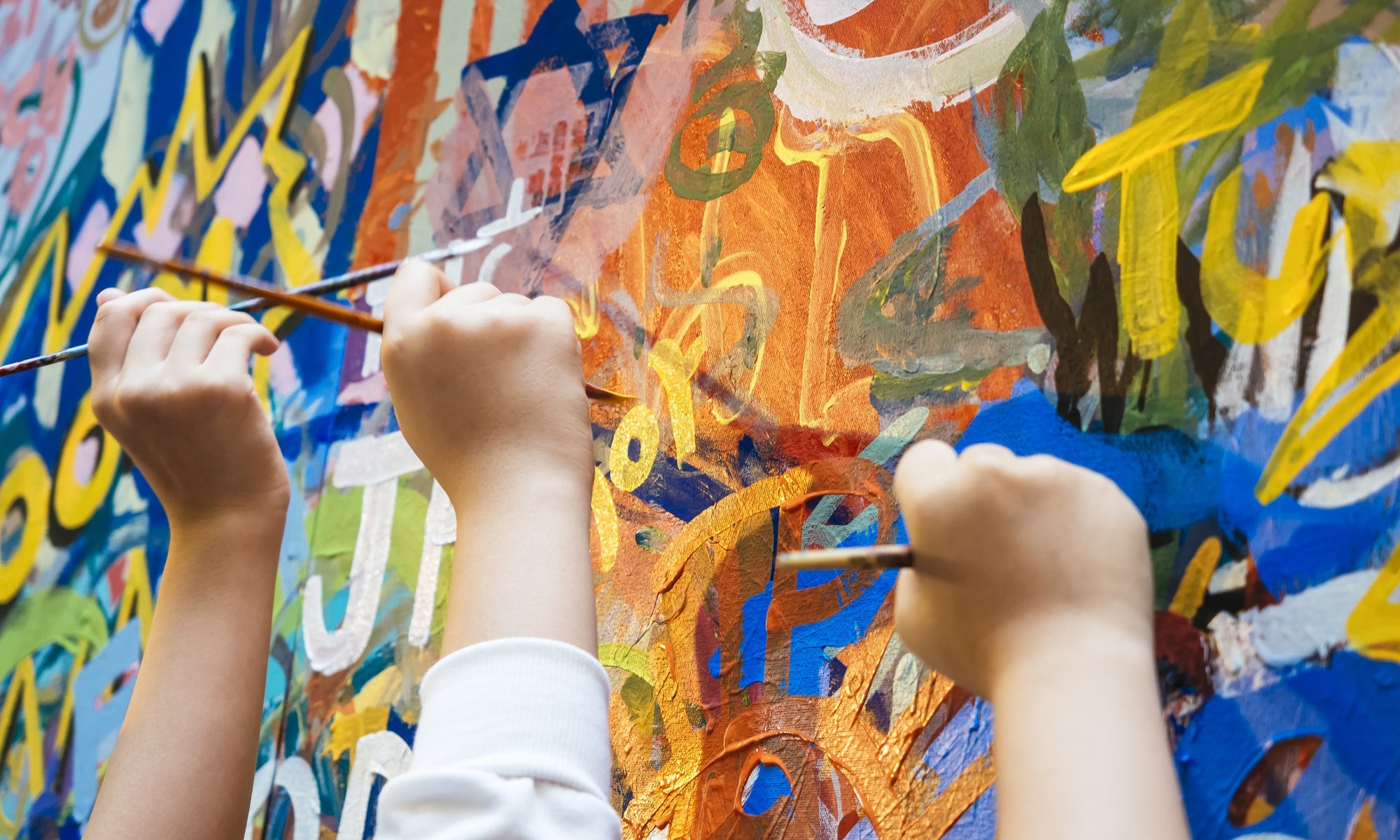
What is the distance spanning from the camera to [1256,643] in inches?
18.7

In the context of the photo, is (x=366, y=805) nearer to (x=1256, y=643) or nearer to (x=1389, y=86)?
(x=1256, y=643)

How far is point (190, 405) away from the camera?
0.62 metres

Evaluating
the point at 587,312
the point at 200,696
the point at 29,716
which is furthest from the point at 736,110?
the point at 29,716

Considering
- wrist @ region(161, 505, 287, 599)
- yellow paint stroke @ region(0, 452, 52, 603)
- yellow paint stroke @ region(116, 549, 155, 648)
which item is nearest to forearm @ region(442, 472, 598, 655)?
wrist @ region(161, 505, 287, 599)

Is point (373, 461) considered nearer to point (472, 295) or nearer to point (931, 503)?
point (472, 295)

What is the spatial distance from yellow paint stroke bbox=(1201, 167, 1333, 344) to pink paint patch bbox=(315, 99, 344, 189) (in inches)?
29.7

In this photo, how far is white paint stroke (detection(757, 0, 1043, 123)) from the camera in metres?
0.60

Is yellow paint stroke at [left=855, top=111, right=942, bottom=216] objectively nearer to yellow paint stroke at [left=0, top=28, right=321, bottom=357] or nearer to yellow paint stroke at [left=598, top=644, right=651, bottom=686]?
yellow paint stroke at [left=598, top=644, right=651, bottom=686]

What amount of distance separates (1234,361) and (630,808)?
43cm

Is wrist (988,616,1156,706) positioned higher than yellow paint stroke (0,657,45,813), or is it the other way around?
Answer: yellow paint stroke (0,657,45,813)

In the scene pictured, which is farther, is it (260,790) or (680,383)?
(260,790)

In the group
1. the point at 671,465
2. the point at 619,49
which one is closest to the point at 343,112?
the point at 619,49

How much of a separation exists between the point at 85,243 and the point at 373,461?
2.16 ft

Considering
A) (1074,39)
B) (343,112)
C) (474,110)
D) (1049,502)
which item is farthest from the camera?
(343,112)
